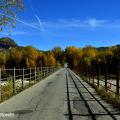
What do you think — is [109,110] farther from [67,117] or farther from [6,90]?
[6,90]

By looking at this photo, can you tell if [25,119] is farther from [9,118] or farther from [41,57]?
[41,57]

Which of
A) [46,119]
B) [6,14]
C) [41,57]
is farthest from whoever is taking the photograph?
[41,57]

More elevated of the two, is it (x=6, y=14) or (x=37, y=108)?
(x=6, y=14)

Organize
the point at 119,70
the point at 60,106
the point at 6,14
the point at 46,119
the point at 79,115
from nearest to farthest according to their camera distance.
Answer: the point at 46,119 < the point at 79,115 < the point at 6,14 < the point at 60,106 < the point at 119,70

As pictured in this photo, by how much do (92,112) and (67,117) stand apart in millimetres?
1479

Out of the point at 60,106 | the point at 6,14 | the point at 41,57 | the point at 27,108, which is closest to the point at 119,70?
the point at 60,106

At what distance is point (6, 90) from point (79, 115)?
27.7 ft

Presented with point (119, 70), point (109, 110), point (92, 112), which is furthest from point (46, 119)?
point (119, 70)

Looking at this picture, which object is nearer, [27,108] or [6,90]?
[27,108]

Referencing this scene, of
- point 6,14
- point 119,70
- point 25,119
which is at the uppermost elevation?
point 6,14

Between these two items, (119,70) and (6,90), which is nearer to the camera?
(119,70)

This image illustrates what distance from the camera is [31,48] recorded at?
634 ft

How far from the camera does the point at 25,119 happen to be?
475 inches

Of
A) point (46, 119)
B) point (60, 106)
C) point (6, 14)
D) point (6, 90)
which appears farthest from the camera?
point (6, 90)
